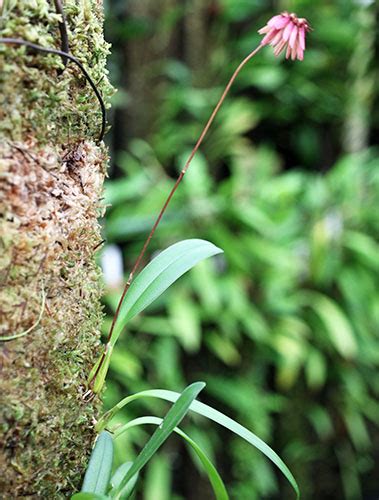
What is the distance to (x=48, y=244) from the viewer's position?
0.68 m

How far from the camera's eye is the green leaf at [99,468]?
74 centimetres

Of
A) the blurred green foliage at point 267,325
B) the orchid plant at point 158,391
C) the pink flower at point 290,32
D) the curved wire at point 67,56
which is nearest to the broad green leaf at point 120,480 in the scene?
the orchid plant at point 158,391

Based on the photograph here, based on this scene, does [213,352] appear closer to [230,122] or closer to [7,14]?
[230,122]

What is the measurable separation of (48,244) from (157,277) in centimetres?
15

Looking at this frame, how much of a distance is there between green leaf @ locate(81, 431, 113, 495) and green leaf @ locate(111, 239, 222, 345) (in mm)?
110

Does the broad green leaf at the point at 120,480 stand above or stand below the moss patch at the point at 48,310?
below

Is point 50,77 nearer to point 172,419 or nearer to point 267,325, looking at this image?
point 172,419

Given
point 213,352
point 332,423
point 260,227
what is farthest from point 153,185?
point 332,423

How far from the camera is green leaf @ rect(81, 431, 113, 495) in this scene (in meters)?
0.74

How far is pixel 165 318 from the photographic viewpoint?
2979mm

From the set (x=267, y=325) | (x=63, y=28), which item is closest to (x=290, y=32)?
(x=63, y=28)

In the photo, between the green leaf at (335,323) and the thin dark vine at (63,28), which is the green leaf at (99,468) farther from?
the green leaf at (335,323)

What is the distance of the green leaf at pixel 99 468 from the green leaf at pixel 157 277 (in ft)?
0.36

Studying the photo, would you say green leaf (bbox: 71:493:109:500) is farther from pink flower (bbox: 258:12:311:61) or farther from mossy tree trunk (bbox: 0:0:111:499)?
pink flower (bbox: 258:12:311:61)
